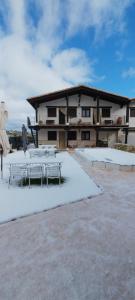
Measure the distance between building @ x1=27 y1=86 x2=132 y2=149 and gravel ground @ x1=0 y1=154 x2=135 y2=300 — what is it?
15932 millimetres

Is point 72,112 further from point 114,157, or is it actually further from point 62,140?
point 114,157

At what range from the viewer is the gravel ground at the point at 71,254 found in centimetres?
205

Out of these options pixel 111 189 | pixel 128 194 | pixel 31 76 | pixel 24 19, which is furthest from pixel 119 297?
pixel 31 76

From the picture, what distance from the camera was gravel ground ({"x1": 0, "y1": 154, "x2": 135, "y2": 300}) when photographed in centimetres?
205

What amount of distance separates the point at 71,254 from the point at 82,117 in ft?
62.6

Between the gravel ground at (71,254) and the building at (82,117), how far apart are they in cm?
1593

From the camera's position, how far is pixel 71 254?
2.63 meters

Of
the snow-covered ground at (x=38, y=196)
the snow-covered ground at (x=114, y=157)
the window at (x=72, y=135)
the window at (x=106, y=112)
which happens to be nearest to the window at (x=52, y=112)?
the window at (x=72, y=135)

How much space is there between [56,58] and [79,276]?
1542cm

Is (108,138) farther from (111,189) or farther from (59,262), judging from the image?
(59,262)

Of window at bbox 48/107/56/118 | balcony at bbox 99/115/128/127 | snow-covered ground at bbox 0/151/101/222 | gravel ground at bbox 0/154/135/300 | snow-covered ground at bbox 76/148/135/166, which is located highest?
window at bbox 48/107/56/118

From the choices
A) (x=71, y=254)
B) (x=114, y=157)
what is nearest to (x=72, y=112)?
(x=114, y=157)

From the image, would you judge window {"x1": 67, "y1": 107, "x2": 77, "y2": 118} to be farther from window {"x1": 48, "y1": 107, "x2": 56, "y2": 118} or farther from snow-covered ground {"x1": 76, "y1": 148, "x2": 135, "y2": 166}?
snow-covered ground {"x1": 76, "y1": 148, "x2": 135, "y2": 166}

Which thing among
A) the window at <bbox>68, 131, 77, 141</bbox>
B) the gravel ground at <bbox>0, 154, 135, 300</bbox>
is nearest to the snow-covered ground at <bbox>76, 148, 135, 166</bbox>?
the gravel ground at <bbox>0, 154, 135, 300</bbox>
